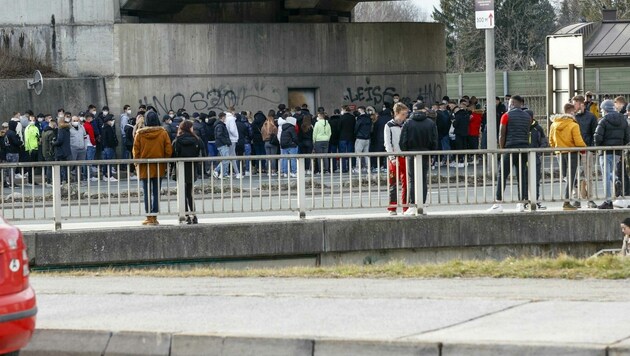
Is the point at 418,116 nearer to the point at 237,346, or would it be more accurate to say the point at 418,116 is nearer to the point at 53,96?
the point at 237,346

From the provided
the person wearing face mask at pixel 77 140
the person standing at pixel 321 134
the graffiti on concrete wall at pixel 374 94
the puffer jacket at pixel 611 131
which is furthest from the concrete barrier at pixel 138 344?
the graffiti on concrete wall at pixel 374 94

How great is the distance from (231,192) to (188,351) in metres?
8.04

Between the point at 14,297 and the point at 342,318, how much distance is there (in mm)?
2594

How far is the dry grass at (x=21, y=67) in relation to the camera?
1387 inches

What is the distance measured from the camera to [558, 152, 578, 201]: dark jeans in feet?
60.2

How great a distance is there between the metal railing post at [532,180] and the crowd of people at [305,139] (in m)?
0.08

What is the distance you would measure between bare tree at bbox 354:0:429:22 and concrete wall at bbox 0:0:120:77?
87.9 m

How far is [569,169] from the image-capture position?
724 inches

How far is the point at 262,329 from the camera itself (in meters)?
9.91

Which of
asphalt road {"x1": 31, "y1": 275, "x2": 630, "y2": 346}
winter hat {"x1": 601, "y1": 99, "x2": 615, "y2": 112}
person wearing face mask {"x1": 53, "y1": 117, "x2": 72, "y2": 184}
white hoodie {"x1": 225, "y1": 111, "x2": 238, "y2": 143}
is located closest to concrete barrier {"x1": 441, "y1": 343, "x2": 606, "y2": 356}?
asphalt road {"x1": 31, "y1": 275, "x2": 630, "y2": 346}

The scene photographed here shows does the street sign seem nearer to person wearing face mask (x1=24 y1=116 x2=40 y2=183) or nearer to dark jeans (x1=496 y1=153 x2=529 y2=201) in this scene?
dark jeans (x1=496 y1=153 x2=529 y2=201)

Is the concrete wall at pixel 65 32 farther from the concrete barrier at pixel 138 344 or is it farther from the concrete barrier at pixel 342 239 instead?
the concrete barrier at pixel 138 344

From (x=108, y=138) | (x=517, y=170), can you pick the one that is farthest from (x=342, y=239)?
(x=108, y=138)

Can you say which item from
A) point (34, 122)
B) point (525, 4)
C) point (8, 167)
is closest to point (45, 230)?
point (8, 167)
